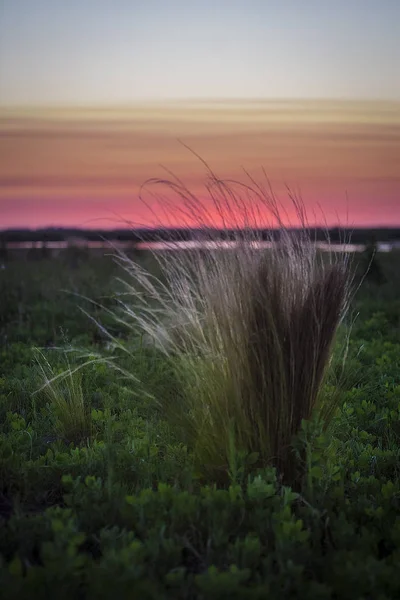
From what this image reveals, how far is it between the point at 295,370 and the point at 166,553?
113 cm

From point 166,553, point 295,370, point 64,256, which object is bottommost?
point 64,256

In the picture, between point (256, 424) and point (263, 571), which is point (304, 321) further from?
point (263, 571)

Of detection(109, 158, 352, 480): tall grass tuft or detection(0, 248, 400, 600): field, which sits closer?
detection(0, 248, 400, 600): field

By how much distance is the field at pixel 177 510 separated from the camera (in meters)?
2.72

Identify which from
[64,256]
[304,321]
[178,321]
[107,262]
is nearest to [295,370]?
[304,321]

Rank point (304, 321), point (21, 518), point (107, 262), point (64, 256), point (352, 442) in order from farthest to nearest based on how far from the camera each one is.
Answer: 1. point (64, 256)
2. point (107, 262)
3. point (352, 442)
4. point (304, 321)
5. point (21, 518)

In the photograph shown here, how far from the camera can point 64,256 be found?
19094 mm

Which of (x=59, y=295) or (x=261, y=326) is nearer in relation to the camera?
(x=261, y=326)

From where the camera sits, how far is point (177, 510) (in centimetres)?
318

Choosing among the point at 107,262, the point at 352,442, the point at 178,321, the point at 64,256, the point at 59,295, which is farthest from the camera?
the point at 64,256

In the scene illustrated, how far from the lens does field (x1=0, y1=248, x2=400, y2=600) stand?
2.72 m

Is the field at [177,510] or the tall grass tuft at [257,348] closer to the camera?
the field at [177,510]

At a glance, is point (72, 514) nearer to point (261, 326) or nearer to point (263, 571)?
point (263, 571)

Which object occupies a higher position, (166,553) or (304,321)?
(304,321)
